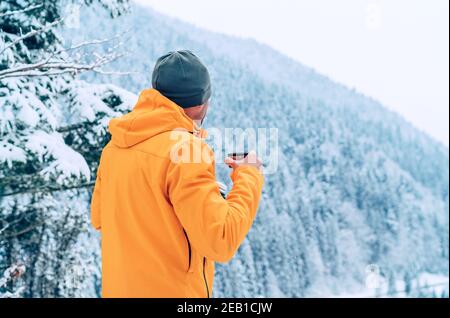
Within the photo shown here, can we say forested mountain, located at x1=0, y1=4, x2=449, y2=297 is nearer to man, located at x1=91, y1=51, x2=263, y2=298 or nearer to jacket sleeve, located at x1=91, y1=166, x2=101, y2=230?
jacket sleeve, located at x1=91, y1=166, x2=101, y2=230

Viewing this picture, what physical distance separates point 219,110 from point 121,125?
2913 inches

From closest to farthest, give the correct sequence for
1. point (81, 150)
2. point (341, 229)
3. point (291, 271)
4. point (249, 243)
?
point (81, 150), point (249, 243), point (291, 271), point (341, 229)

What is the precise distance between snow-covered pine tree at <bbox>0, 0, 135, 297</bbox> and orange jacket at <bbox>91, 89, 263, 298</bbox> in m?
1.80

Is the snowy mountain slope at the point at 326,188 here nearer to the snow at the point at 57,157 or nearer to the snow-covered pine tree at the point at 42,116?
the snow-covered pine tree at the point at 42,116

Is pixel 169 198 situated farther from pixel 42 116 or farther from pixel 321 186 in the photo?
pixel 321 186

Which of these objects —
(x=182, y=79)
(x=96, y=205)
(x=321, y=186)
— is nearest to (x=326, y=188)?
(x=321, y=186)

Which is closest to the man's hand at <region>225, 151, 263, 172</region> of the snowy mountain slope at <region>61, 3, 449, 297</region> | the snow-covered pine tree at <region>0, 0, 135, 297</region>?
the snow-covered pine tree at <region>0, 0, 135, 297</region>

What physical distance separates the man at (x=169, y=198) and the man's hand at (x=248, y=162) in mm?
21

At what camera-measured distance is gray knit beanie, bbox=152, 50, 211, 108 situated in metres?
1.67

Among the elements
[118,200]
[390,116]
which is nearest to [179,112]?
[118,200]

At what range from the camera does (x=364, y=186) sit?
84500 mm
